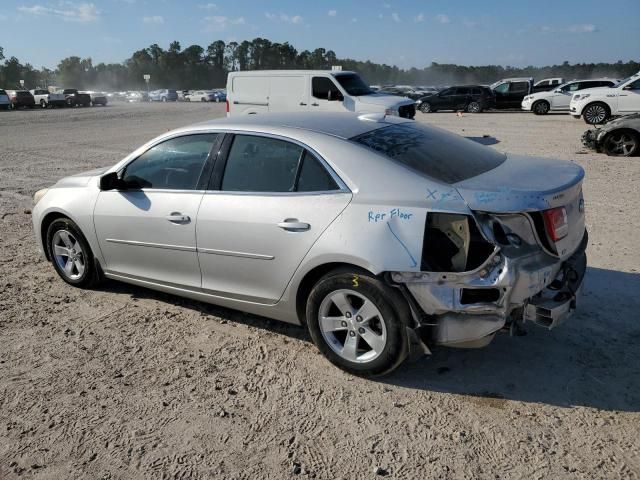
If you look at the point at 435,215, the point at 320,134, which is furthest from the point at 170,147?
the point at 435,215

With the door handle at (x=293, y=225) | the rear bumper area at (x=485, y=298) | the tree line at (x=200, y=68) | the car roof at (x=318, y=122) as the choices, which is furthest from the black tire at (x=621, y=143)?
the tree line at (x=200, y=68)

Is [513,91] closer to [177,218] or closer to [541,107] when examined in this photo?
[541,107]

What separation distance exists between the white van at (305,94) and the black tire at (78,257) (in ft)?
37.4

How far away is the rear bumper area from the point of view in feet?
10.0

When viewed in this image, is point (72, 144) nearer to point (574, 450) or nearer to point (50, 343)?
point (50, 343)

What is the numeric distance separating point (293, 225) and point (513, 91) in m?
29.2

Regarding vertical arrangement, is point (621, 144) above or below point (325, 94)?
below

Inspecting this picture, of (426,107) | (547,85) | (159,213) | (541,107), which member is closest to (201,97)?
(426,107)

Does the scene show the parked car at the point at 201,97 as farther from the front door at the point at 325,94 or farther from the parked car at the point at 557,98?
the front door at the point at 325,94

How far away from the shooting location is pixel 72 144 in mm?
17391

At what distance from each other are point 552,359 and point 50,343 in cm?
356

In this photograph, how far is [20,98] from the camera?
46.6m

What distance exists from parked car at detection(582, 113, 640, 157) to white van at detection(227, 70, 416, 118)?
5.58 metres

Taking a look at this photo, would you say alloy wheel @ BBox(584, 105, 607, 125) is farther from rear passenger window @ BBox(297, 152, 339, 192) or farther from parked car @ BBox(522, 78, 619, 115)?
rear passenger window @ BBox(297, 152, 339, 192)
